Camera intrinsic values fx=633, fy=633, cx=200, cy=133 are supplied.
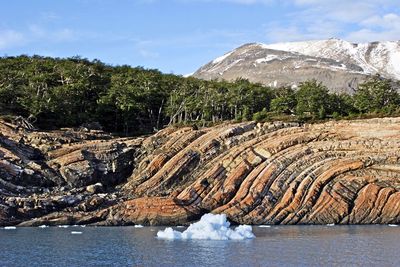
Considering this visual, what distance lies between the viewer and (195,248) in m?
44.9

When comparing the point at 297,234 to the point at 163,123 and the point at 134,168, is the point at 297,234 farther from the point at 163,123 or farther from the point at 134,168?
the point at 163,123

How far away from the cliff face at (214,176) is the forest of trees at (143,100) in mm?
6225

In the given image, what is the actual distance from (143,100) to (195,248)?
4562cm

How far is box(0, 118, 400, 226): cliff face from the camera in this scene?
207 ft

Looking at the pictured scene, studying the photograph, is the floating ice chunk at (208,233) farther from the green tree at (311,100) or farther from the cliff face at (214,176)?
the green tree at (311,100)

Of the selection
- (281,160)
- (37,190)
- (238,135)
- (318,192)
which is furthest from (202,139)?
(37,190)

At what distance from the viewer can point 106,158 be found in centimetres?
7119

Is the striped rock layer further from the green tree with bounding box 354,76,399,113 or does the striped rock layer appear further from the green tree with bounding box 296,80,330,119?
the green tree with bounding box 354,76,399,113

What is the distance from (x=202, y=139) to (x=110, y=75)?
30993 millimetres

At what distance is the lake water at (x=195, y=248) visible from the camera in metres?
38.5

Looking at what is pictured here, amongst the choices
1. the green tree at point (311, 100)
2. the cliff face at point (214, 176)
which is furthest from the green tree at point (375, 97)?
the cliff face at point (214, 176)

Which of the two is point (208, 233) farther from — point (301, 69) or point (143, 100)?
point (301, 69)

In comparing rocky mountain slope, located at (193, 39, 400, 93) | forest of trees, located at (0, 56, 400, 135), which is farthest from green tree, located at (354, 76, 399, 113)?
rocky mountain slope, located at (193, 39, 400, 93)

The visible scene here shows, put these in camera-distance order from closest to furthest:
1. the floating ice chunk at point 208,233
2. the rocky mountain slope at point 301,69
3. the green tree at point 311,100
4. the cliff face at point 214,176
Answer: the floating ice chunk at point 208,233 → the cliff face at point 214,176 → the green tree at point 311,100 → the rocky mountain slope at point 301,69
